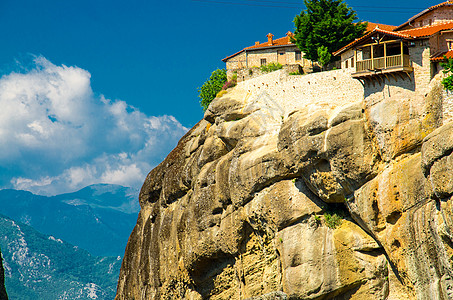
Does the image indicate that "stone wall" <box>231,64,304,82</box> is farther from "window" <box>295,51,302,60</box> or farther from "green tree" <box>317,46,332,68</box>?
"window" <box>295,51,302,60</box>

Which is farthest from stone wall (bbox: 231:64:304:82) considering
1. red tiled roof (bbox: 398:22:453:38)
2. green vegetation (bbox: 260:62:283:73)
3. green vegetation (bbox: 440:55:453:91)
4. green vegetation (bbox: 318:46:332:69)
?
green vegetation (bbox: 440:55:453:91)

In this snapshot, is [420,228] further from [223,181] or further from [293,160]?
[223,181]

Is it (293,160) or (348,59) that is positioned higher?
(348,59)

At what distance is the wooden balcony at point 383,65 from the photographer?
44.2 metres

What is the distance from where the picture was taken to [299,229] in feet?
161

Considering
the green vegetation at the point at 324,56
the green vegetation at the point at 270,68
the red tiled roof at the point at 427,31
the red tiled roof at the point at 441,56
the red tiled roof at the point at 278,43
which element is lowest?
the red tiled roof at the point at 441,56

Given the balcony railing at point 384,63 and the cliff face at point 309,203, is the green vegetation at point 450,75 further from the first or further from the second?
the balcony railing at point 384,63

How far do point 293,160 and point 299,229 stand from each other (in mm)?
5190

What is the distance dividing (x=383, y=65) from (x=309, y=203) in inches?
457

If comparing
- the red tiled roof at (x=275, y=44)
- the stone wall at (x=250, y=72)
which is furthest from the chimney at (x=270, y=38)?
the stone wall at (x=250, y=72)

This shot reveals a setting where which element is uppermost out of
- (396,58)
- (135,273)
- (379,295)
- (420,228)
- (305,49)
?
(305,49)

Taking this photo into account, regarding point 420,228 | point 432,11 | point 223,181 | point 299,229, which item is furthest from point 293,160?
point 432,11

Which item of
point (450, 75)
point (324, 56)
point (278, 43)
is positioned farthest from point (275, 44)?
point (450, 75)

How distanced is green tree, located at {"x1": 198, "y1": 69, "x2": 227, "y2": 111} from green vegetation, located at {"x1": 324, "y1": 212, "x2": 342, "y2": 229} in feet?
105
